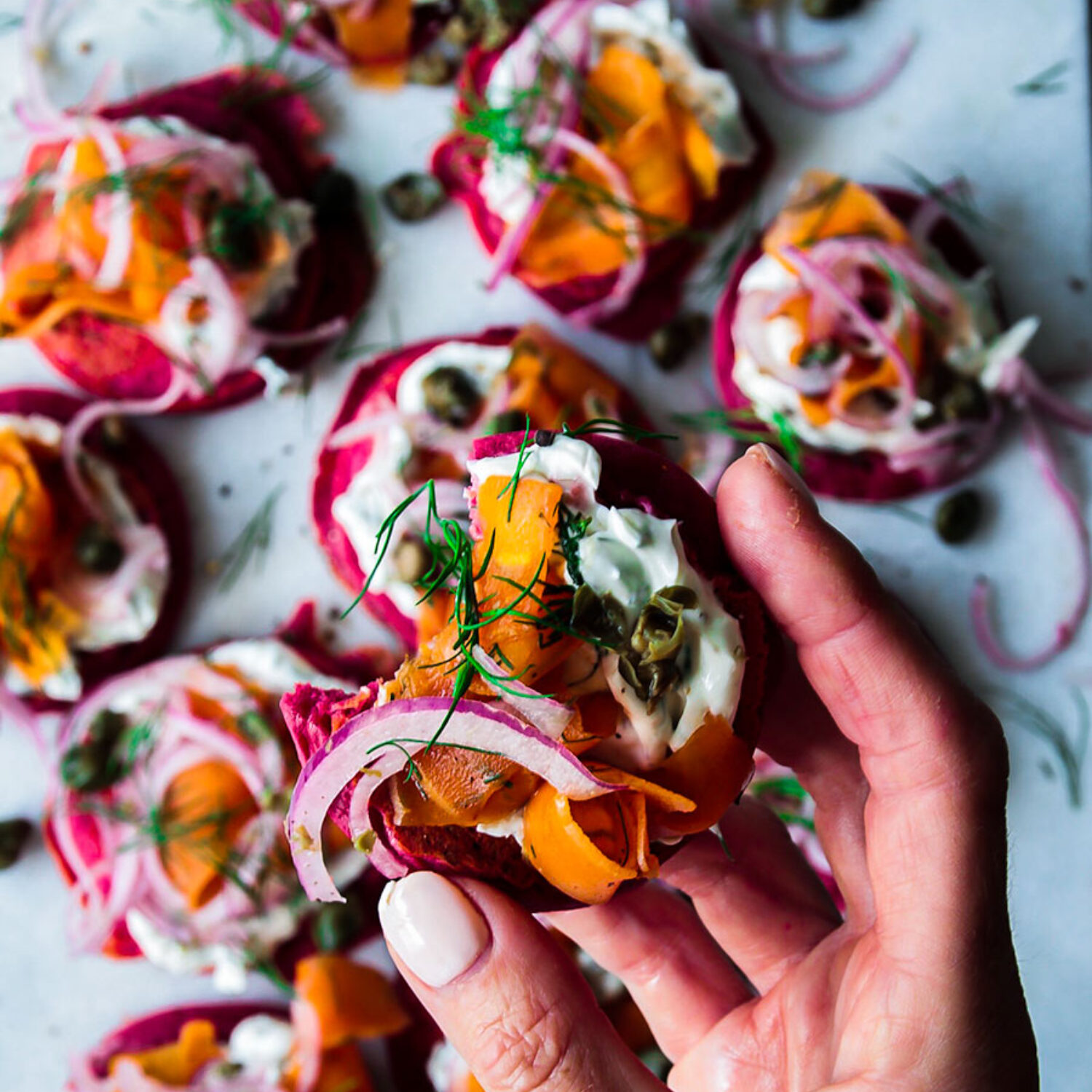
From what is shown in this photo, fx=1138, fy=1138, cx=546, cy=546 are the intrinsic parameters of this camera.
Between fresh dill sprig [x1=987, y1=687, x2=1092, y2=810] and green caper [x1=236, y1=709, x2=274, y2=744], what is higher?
fresh dill sprig [x1=987, y1=687, x2=1092, y2=810]

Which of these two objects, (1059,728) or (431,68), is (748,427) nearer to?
(1059,728)

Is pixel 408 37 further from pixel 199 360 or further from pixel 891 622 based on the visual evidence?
pixel 891 622

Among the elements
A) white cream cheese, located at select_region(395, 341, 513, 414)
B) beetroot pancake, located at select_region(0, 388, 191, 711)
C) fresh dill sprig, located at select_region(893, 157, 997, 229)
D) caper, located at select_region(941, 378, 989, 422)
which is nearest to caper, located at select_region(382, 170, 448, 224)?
white cream cheese, located at select_region(395, 341, 513, 414)

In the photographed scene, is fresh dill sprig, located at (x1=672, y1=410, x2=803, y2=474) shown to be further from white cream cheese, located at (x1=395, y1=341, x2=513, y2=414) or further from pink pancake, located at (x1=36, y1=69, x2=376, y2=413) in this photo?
pink pancake, located at (x1=36, y1=69, x2=376, y2=413)

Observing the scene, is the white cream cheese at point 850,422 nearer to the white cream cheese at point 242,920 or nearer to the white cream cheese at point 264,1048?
the white cream cheese at point 242,920

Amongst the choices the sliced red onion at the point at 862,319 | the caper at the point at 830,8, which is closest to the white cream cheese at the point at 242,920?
the sliced red onion at the point at 862,319

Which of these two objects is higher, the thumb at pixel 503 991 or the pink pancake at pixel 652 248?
the pink pancake at pixel 652 248

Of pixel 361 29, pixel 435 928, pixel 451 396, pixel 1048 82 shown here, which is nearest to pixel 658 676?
pixel 435 928
